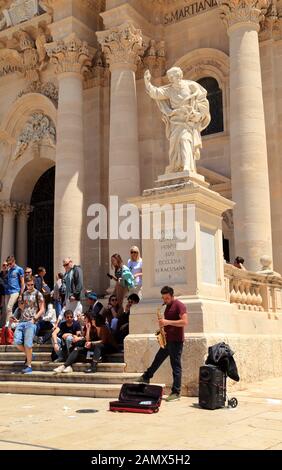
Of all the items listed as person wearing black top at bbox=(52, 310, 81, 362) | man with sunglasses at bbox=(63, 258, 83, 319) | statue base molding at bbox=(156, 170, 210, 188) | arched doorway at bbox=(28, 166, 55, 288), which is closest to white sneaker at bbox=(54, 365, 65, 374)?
person wearing black top at bbox=(52, 310, 81, 362)

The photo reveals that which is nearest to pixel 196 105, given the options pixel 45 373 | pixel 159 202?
pixel 159 202

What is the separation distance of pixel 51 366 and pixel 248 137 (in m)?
8.52

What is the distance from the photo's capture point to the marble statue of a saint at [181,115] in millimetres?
11047

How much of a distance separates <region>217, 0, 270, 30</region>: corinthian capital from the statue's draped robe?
696cm

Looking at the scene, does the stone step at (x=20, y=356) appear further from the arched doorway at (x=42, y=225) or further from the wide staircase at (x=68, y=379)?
the arched doorway at (x=42, y=225)

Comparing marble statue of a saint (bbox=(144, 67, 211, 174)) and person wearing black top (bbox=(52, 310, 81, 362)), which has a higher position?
marble statue of a saint (bbox=(144, 67, 211, 174))

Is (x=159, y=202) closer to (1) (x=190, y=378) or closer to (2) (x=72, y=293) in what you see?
(1) (x=190, y=378)

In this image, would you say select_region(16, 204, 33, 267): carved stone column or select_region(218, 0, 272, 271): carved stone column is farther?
select_region(16, 204, 33, 267): carved stone column

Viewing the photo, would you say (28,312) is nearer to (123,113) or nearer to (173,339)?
(173,339)

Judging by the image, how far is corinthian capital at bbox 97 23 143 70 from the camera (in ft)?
62.5

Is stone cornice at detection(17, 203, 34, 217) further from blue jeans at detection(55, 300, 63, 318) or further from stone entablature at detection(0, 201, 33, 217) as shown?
blue jeans at detection(55, 300, 63, 318)

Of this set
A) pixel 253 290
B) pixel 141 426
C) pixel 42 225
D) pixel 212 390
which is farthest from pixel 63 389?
pixel 42 225
